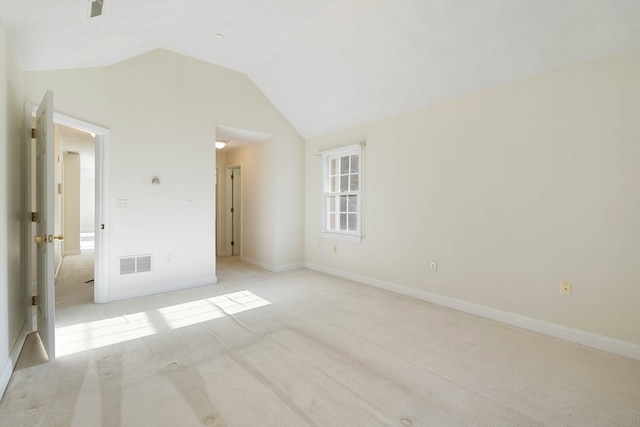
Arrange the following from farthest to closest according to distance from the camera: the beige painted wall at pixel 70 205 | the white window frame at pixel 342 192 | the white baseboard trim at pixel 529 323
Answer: the beige painted wall at pixel 70 205 → the white window frame at pixel 342 192 → the white baseboard trim at pixel 529 323

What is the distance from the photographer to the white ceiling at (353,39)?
90.0 inches

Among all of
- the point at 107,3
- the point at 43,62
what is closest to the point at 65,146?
the point at 43,62

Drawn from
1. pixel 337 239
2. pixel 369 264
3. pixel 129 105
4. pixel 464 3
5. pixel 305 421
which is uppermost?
pixel 464 3

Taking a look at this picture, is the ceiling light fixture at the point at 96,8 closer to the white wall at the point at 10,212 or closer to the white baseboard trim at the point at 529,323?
the white wall at the point at 10,212

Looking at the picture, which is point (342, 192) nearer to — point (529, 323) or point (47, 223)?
point (529, 323)

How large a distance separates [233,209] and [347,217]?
10.2 ft

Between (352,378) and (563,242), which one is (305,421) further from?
(563,242)

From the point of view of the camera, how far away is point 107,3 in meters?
1.98

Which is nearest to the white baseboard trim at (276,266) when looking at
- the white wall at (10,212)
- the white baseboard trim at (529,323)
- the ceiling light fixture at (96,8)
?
the white baseboard trim at (529,323)

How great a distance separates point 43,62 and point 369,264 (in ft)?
13.8

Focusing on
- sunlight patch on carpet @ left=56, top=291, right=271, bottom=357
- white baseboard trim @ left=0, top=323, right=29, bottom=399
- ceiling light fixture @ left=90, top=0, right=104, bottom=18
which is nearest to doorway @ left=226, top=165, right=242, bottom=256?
sunlight patch on carpet @ left=56, top=291, right=271, bottom=357

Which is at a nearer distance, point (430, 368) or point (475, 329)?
point (430, 368)

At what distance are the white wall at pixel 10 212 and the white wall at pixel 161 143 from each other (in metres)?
0.90

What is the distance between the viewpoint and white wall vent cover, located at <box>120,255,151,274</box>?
3.80 m
